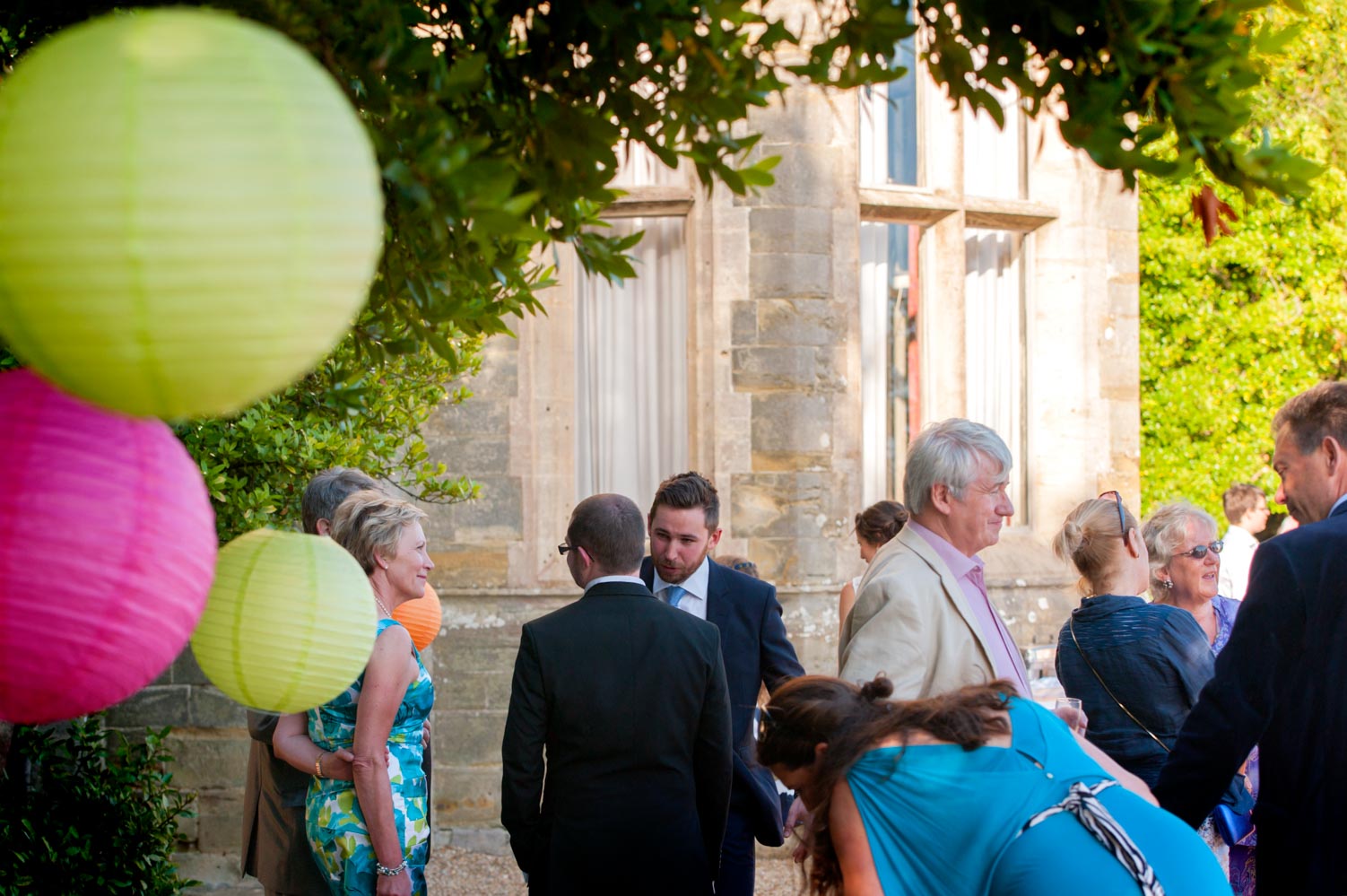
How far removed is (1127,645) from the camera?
143 inches

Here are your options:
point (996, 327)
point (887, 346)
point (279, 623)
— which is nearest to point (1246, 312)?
point (996, 327)

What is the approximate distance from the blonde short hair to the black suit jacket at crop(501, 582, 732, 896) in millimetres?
415

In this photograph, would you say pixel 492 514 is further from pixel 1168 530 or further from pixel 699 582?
pixel 1168 530

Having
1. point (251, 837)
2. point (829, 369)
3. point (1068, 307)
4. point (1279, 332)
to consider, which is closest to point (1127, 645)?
point (251, 837)

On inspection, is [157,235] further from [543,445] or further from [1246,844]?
[543,445]

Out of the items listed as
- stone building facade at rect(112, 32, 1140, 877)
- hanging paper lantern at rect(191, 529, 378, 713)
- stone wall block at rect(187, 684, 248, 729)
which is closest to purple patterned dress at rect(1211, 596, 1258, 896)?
hanging paper lantern at rect(191, 529, 378, 713)

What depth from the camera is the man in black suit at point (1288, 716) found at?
109 inches

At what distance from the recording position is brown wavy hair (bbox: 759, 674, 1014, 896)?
2.39 metres

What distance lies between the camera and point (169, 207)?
47.2 inches

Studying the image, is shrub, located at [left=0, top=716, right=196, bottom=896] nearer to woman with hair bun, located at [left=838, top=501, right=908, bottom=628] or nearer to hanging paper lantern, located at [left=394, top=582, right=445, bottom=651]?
hanging paper lantern, located at [left=394, top=582, right=445, bottom=651]

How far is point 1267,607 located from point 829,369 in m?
4.52

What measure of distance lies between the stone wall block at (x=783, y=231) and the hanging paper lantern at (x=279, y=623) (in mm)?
5540

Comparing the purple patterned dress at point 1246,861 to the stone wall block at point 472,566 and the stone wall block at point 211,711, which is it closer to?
the stone wall block at point 472,566

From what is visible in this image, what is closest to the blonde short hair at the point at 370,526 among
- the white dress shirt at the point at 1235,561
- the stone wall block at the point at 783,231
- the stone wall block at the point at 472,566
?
the stone wall block at the point at 472,566
